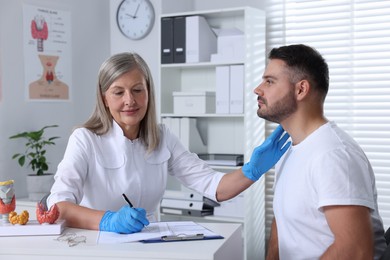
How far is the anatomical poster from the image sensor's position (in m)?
3.23

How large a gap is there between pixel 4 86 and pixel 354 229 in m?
2.40

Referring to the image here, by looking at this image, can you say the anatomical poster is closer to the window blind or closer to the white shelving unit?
the white shelving unit

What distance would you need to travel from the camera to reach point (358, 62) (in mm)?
3119

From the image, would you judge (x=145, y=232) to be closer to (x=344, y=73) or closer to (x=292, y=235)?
(x=292, y=235)

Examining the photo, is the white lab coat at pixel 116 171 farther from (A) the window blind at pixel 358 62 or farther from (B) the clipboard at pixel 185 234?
(A) the window blind at pixel 358 62

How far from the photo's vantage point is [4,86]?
3.09 meters

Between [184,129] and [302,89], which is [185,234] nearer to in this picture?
[302,89]

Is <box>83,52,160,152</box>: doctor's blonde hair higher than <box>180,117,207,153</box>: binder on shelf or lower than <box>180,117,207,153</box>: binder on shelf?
higher

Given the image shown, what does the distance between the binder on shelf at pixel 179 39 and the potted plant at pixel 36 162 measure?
0.92 m

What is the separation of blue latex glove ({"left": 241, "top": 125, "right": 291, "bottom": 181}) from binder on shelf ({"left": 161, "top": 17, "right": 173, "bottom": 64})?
1.56 meters

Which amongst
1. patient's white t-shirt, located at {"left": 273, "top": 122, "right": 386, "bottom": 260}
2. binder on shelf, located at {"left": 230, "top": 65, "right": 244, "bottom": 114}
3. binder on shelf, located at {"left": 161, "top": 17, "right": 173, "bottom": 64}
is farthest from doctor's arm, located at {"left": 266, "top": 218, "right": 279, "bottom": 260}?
binder on shelf, located at {"left": 161, "top": 17, "right": 173, "bottom": 64}

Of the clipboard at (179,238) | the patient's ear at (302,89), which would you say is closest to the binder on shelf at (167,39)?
the patient's ear at (302,89)

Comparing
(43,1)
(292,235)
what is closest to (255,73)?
(43,1)

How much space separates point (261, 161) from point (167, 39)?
1624 mm
